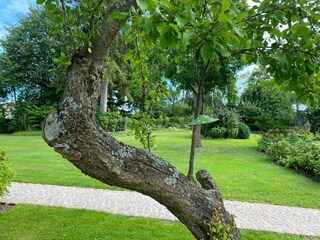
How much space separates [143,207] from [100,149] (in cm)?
325

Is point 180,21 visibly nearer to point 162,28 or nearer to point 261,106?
point 162,28

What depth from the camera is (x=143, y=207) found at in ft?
15.2

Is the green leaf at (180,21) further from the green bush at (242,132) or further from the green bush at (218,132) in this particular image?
the green bush at (242,132)

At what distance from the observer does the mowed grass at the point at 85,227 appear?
138 inches

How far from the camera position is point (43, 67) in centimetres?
2177

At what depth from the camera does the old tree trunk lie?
1.59m

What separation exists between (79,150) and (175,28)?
0.92 meters

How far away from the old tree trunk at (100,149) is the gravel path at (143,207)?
249 cm

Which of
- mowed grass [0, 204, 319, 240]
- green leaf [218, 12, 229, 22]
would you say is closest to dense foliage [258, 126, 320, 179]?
mowed grass [0, 204, 319, 240]

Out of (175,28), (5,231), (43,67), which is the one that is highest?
(43,67)

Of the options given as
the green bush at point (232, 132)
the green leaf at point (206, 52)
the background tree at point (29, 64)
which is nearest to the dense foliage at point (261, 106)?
the green bush at point (232, 132)

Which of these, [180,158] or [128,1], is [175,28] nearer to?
[128,1]

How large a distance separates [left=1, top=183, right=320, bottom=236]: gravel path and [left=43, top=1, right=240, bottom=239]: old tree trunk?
2486 millimetres

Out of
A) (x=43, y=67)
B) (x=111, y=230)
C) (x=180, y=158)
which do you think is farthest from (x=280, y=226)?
(x=43, y=67)
